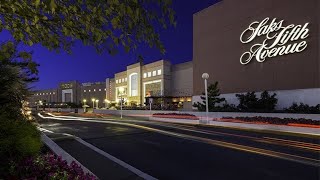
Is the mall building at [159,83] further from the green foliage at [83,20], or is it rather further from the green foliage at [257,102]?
the green foliage at [83,20]

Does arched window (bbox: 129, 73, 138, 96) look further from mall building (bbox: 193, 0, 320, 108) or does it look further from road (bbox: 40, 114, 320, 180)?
road (bbox: 40, 114, 320, 180)

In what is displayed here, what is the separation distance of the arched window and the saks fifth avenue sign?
2401 inches

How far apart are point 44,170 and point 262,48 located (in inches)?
1273

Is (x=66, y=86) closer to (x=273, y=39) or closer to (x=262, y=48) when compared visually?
(x=262, y=48)

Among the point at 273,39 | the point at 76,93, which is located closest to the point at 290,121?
the point at 273,39

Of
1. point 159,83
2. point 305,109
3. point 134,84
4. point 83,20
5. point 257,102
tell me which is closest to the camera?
point 83,20

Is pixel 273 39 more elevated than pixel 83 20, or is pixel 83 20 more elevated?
pixel 273 39

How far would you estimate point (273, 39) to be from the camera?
3394 centimetres

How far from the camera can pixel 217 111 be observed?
35.4 m

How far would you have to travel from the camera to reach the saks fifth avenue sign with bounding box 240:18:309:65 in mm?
30922

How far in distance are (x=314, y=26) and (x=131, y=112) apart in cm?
3377

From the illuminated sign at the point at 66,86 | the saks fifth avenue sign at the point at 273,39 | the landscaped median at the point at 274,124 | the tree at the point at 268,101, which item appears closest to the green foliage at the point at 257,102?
the tree at the point at 268,101

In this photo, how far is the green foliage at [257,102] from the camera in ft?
104

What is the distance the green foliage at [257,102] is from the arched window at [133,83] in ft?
208
